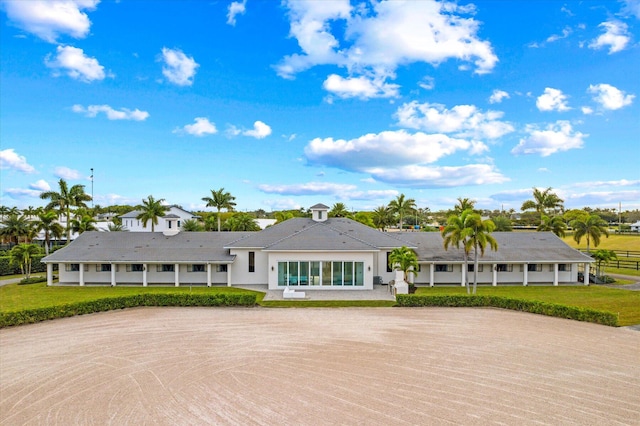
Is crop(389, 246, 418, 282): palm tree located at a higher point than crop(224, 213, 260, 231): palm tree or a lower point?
lower

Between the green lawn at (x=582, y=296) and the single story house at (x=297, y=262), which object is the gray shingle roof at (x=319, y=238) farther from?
the green lawn at (x=582, y=296)

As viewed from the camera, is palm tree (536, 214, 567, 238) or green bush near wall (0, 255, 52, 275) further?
palm tree (536, 214, 567, 238)

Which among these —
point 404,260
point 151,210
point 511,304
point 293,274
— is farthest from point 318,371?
point 151,210

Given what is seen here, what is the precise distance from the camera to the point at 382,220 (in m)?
71.2

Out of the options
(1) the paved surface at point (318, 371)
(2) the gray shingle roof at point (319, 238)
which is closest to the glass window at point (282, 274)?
(2) the gray shingle roof at point (319, 238)

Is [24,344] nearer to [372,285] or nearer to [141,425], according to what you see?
[141,425]

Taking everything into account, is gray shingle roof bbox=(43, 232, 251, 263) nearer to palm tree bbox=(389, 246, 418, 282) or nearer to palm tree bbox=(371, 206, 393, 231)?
palm tree bbox=(389, 246, 418, 282)

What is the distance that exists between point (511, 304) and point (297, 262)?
1537 cm

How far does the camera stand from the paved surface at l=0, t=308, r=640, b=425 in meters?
11.4

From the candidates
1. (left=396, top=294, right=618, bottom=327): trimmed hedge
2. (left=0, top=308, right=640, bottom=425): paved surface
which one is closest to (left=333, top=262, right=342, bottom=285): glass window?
(left=396, top=294, right=618, bottom=327): trimmed hedge

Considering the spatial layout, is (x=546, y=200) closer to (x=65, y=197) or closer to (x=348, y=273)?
(x=348, y=273)

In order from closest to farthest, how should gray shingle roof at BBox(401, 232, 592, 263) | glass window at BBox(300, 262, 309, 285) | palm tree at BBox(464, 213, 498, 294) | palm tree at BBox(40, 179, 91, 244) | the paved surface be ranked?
the paved surface, palm tree at BBox(464, 213, 498, 294), glass window at BBox(300, 262, 309, 285), gray shingle roof at BBox(401, 232, 592, 263), palm tree at BBox(40, 179, 91, 244)

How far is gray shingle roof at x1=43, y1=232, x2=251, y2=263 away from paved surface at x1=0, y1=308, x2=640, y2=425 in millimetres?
11763

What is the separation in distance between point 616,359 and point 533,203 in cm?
5158
